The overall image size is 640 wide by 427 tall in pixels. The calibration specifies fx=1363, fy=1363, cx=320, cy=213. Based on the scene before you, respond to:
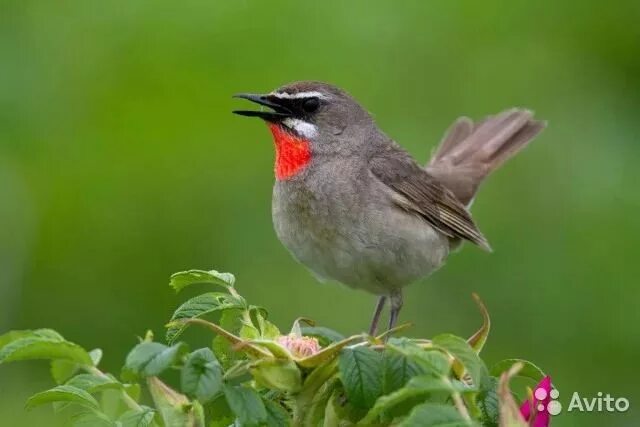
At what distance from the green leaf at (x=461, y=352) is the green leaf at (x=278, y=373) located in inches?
12.5

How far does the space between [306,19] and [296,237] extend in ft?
11.2

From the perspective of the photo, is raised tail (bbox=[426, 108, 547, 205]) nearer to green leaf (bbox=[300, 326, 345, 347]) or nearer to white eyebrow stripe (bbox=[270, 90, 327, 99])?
white eyebrow stripe (bbox=[270, 90, 327, 99])

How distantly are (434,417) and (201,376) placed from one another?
18.7 inches

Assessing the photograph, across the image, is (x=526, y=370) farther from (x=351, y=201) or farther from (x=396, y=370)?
(x=351, y=201)

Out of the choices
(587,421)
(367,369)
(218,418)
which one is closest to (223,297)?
(218,418)

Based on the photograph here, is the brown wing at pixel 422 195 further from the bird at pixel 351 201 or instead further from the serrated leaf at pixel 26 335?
the serrated leaf at pixel 26 335

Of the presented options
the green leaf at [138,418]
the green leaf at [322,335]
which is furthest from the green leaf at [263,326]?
the green leaf at [138,418]

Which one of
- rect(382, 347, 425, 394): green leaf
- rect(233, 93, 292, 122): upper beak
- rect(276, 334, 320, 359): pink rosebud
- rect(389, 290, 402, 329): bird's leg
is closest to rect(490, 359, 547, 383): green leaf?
rect(382, 347, 425, 394): green leaf

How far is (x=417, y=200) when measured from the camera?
6.46 meters

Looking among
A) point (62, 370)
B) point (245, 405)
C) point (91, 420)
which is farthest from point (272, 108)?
point (245, 405)

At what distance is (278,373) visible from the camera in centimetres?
293

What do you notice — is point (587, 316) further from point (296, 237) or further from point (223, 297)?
point (223, 297)

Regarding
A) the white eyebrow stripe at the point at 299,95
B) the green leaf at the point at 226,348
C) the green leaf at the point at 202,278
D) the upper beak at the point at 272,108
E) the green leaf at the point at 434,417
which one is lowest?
the green leaf at the point at 226,348

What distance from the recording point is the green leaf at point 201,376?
2656mm
